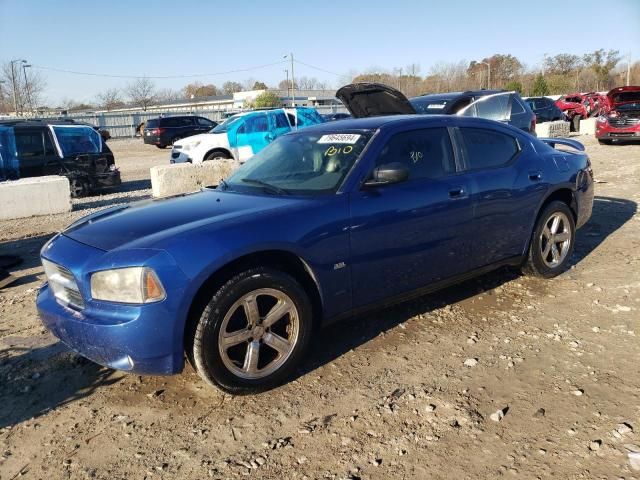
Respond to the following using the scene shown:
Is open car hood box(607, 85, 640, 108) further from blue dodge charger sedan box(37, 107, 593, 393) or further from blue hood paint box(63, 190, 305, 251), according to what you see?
blue hood paint box(63, 190, 305, 251)

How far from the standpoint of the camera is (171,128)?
27016 mm

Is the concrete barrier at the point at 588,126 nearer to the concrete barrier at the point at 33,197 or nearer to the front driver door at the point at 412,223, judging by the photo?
the concrete barrier at the point at 33,197

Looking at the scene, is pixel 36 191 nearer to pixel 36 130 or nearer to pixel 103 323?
pixel 36 130

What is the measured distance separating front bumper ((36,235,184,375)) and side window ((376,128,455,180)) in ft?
5.91

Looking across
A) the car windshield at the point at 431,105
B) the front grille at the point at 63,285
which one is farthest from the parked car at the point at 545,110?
the front grille at the point at 63,285

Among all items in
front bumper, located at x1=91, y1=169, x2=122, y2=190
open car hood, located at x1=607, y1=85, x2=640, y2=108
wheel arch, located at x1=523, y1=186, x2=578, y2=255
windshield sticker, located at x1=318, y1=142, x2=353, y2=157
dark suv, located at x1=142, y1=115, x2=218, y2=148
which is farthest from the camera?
dark suv, located at x1=142, y1=115, x2=218, y2=148

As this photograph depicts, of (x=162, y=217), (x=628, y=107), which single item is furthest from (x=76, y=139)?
(x=628, y=107)

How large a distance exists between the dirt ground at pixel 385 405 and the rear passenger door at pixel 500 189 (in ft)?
1.78

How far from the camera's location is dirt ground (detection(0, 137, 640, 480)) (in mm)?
2635

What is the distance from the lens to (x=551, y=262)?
201 inches

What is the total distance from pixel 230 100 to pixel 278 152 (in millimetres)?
70077

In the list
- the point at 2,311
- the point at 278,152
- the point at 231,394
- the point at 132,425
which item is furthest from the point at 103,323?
the point at 2,311

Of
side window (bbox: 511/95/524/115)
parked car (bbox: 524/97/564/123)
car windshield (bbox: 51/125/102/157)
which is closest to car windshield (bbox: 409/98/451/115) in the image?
side window (bbox: 511/95/524/115)

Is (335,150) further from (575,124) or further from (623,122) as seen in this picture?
(575,124)
